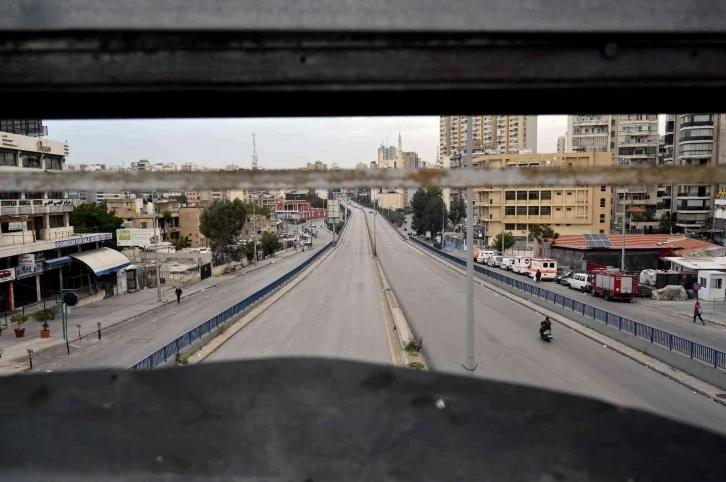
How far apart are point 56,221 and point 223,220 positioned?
1430cm

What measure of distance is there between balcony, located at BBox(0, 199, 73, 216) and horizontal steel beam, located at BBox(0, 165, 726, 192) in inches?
1010

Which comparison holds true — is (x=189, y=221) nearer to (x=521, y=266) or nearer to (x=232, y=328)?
(x=521, y=266)

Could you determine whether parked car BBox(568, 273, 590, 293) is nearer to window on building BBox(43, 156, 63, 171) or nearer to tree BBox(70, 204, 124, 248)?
window on building BBox(43, 156, 63, 171)

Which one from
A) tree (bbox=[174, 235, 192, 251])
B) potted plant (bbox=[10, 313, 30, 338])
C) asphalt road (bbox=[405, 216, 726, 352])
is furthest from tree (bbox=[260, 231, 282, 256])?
potted plant (bbox=[10, 313, 30, 338])

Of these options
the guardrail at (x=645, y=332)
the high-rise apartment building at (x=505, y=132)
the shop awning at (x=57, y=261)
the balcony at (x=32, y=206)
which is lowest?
the guardrail at (x=645, y=332)

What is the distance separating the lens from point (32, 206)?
25.9m

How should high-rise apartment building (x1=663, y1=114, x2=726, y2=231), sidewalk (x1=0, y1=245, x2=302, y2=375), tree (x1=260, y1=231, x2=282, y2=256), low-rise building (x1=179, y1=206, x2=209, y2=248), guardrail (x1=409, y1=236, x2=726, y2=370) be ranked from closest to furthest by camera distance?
guardrail (x1=409, y1=236, x2=726, y2=370) → sidewalk (x1=0, y1=245, x2=302, y2=375) → high-rise apartment building (x1=663, y1=114, x2=726, y2=231) → tree (x1=260, y1=231, x2=282, y2=256) → low-rise building (x1=179, y1=206, x2=209, y2=248)

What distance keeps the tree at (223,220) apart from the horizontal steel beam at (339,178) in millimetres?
40884

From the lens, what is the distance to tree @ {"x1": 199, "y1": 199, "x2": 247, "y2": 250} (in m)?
42.0

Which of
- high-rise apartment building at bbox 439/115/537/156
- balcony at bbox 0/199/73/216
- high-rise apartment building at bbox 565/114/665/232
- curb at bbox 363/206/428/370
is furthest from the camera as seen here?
high-rise apartment building at bbox 439/115/537/156

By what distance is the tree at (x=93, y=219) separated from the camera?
37875 millimetres

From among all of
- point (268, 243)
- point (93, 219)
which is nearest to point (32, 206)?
point (93, 219)

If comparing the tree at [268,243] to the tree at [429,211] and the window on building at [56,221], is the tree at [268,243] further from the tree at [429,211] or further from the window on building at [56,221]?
the window on building at [56,221]

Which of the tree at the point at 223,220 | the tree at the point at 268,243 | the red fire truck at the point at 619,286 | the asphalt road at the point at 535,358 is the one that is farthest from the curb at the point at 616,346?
the tree at the point at 268,243
